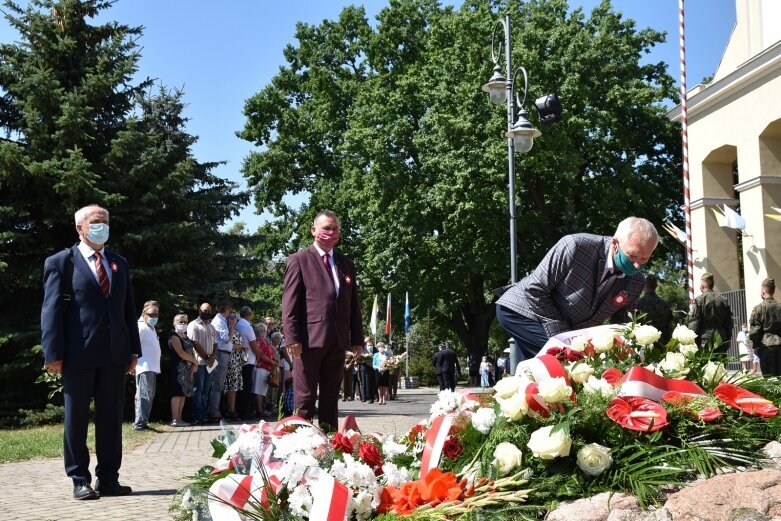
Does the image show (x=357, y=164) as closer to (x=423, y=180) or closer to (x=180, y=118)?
(x=423, y=180)

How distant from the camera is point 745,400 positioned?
3748 millimetres

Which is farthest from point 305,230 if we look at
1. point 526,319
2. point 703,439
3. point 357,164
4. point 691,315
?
point 703,439

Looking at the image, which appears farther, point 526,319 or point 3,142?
point 3,142

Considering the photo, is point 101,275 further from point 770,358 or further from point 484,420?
point 770,358

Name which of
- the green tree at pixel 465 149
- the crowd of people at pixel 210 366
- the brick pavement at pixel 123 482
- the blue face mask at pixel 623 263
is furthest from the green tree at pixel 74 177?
the green tree at pixel 465 149

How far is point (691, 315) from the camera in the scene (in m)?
12.3

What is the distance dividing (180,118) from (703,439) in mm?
25661

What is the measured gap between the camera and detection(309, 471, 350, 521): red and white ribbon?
3.47 metres

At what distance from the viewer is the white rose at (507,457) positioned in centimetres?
359

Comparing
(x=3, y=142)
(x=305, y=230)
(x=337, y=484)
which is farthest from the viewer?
(x=305, y=230)

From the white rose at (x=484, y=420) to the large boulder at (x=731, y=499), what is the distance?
96 centimetres

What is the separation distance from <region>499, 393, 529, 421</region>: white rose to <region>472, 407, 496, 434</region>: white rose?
0.16 m

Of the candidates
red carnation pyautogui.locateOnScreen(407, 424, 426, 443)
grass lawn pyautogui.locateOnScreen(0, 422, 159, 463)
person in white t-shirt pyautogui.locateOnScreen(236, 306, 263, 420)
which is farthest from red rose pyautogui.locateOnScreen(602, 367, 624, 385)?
person in white t-shirt pyautogui.locateOnScreen(236, 306, 263, 420)

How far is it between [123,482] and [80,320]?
164 cm
